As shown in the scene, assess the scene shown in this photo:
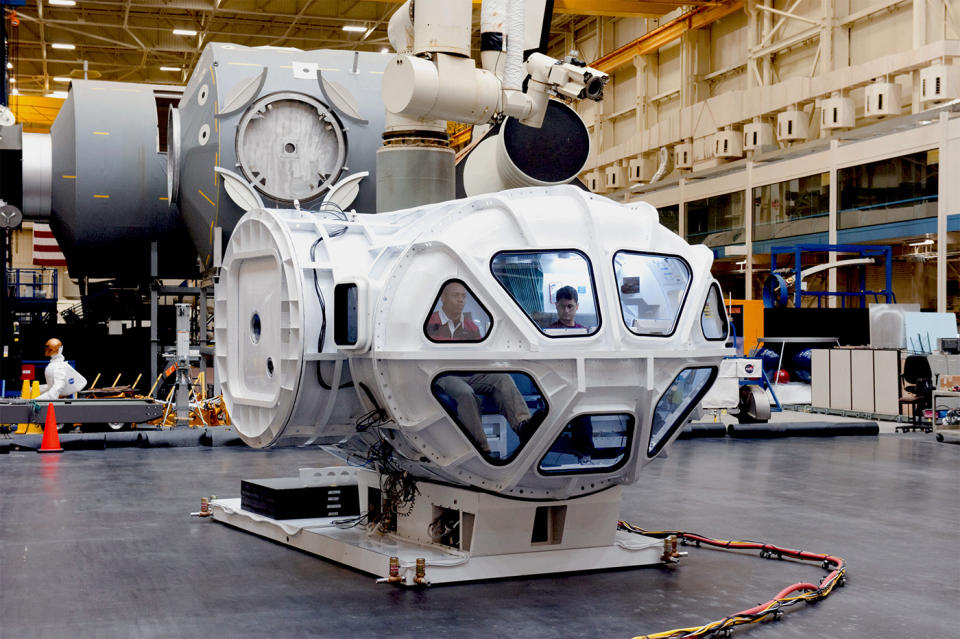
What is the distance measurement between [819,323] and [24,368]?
1523 cm

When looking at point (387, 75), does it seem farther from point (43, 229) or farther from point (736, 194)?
point (43, 229)

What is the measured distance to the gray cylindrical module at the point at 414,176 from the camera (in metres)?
9.18

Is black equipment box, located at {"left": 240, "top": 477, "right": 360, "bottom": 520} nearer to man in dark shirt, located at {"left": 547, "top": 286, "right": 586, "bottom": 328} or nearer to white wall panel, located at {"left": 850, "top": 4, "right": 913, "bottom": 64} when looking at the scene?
man in dark shirt, located at {"left": 547, "top": 286, "right": 586, "bottom": 328}

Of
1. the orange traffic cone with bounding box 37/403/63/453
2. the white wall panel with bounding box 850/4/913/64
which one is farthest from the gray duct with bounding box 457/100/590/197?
the white wall panel with bounding box 850/4/913/64

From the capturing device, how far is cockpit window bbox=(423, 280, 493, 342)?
237 inches

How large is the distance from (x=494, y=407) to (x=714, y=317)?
1617mm

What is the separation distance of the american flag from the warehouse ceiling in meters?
4.84

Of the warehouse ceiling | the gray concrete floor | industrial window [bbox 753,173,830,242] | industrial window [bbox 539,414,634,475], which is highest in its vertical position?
the warehouse ceiling

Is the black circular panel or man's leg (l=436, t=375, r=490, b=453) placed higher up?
the black circular panel

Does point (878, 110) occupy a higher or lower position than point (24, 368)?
higher

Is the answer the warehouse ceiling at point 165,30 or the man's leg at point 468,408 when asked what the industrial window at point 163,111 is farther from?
the warehouse ceiling at point 165,30

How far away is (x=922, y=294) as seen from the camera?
2666 centimetres

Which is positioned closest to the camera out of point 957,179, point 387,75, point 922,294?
point 387,75

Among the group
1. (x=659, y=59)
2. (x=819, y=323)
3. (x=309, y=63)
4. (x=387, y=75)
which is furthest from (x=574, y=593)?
(x=659, y=59)
